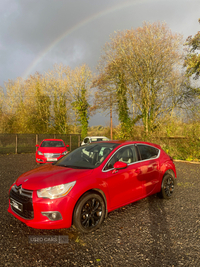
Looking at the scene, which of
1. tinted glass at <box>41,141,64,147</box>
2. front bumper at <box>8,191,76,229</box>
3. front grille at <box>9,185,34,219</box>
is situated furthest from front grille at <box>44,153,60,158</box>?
front bumper at <box>8,191,76,229</box>

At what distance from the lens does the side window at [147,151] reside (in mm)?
4832

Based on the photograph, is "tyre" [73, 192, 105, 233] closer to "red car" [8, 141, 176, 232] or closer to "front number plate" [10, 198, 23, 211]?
"red car" [8, 141, 176, 232]

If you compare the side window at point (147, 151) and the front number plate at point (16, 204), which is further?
the side window at point (147, 151)

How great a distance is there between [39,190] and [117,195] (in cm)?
150

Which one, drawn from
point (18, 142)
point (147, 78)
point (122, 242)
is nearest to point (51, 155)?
point (122, 242)

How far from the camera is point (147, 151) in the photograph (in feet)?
16.5

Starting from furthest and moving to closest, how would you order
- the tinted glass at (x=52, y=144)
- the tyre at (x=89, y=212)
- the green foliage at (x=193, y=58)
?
the green foliage at (x=193, y=58)
the tinted glass at (x=52, y=144)
the tyre at (x=89, y=212)

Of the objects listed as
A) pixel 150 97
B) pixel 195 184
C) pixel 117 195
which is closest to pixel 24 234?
pixel 117 195

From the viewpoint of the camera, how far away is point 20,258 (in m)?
2.78

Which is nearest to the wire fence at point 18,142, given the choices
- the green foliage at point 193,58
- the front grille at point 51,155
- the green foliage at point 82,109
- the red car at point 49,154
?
the red car at point 49,154

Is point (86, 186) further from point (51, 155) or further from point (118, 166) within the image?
point (51, 155)

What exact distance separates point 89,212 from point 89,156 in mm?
1261

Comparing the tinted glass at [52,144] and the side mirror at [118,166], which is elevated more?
the side mirror at [118,166]

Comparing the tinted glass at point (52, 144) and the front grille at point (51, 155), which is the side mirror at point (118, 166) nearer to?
the front grille at point (51, 155)
